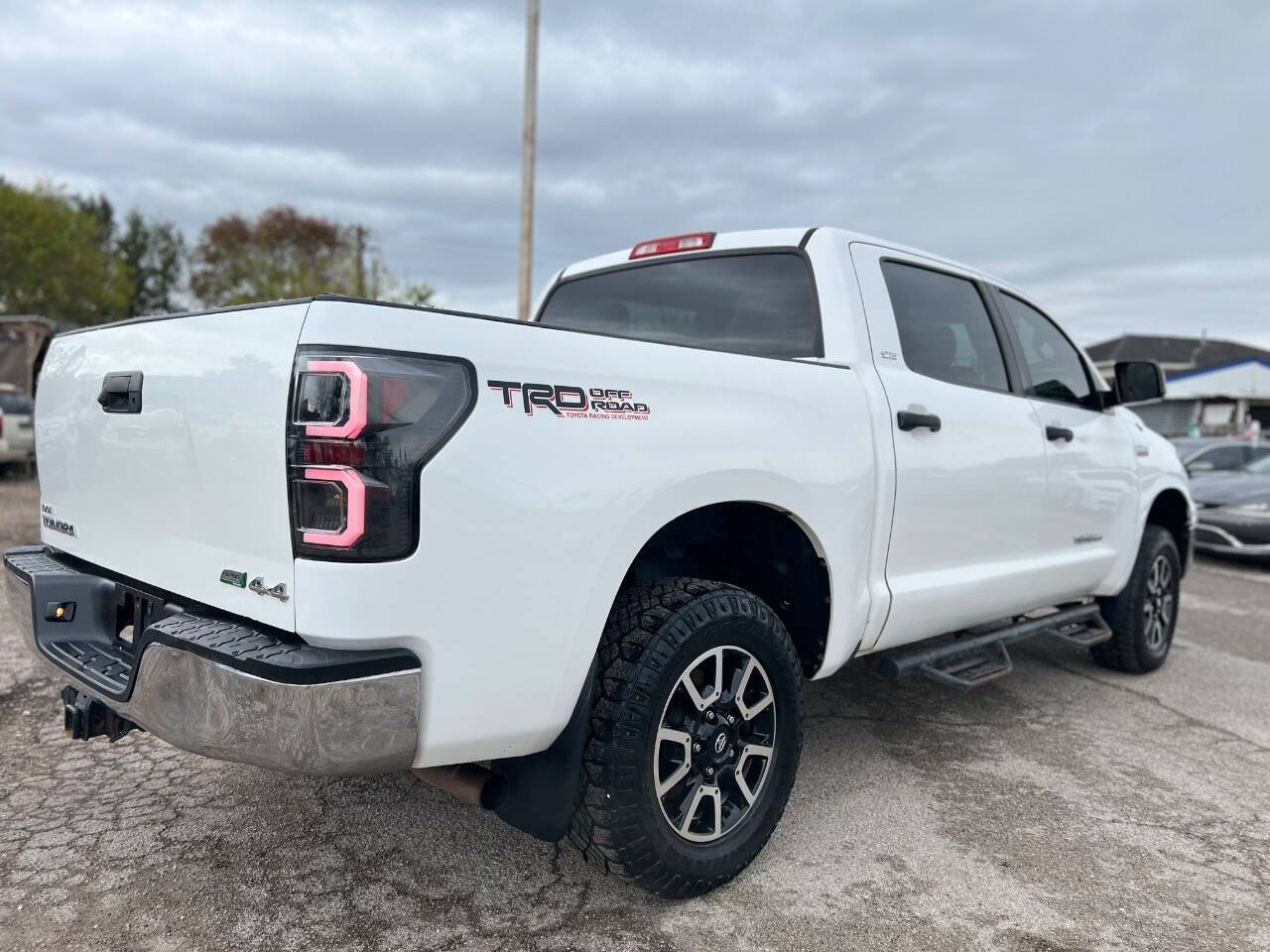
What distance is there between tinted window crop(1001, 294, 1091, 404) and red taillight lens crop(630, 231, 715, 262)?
4.70 ft

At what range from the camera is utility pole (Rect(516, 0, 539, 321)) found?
11.5 m

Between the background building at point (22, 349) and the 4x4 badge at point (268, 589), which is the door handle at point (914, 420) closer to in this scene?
the 4x4 badge at point (268, 589)

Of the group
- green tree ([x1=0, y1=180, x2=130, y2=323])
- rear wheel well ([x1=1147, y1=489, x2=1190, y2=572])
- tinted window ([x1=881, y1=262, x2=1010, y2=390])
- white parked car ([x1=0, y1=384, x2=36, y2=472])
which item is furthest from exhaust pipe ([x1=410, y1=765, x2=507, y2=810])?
green tree ([x1=0, y1=180, x2=130, y2=323])

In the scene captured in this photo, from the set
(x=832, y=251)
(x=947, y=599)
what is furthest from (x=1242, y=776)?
(x=832, y=251)

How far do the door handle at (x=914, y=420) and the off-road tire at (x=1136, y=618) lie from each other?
230cm

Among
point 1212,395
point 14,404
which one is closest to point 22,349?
point 14,404

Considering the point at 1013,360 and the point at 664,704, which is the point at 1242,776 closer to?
the point at 1013,360

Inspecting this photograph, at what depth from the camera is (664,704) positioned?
2.43m

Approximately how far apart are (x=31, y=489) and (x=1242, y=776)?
43.7ft

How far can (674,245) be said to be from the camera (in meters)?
3.88

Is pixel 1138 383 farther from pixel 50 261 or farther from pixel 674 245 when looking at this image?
pixel 50 261

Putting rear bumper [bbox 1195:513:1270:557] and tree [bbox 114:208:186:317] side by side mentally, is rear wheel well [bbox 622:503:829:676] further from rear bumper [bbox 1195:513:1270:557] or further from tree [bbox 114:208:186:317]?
tree [bbox 114:208:186:317]

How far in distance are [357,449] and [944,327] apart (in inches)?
103

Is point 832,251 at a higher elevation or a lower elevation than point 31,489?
higher
